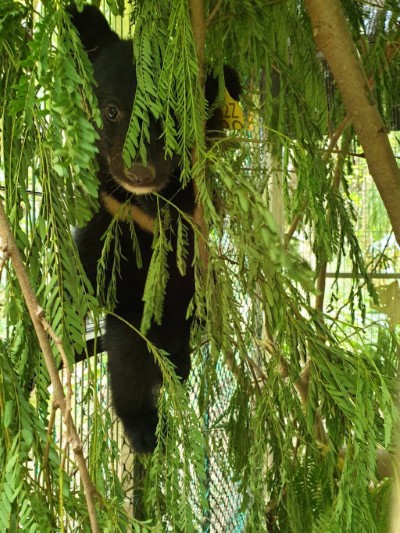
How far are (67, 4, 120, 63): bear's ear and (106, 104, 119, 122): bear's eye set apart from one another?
14cm

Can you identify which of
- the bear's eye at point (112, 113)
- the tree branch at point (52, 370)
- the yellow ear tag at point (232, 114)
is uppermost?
the bear's eye at point (112, 113)

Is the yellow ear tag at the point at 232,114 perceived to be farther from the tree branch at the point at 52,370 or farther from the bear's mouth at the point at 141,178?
the tree branch at the point at 52,370

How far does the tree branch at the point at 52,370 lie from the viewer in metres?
0.63

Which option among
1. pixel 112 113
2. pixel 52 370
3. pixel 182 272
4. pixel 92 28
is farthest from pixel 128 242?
pixel 52 370

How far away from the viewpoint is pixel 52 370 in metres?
0.67

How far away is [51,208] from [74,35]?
0.20 meters

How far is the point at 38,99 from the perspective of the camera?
0.72 m

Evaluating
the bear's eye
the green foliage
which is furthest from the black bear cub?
the green foliage

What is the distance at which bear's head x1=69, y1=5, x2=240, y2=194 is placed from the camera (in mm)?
1298

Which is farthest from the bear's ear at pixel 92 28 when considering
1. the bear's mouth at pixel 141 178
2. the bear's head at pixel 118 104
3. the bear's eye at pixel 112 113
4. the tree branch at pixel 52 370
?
the tree branch at pixel 52 370

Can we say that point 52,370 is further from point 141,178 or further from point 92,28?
point 92,28

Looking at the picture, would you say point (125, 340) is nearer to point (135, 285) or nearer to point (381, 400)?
point (135, 285)

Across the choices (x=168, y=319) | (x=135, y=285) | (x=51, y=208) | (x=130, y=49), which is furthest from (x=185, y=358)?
(x=51, y=208)

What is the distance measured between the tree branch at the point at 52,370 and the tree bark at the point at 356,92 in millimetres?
591
